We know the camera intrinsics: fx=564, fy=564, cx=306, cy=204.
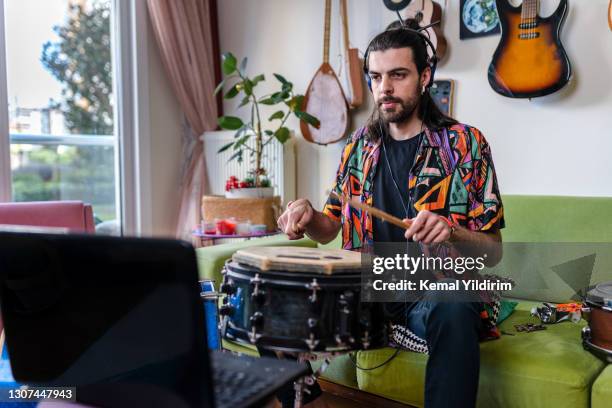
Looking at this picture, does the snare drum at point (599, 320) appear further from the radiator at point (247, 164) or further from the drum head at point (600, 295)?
the radiator at point (247, 164)

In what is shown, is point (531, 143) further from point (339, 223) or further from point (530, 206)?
point (339, 223)

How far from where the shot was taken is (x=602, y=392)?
1384mm

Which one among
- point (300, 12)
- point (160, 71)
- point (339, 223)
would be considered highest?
point (300, 12)

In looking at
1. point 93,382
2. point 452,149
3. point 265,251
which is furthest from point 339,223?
point 93,382

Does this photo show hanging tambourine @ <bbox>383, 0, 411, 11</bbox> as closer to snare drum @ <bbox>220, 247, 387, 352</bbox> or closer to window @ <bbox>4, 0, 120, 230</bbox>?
window @ <bbox>4, 0, 120, 230</bbox>

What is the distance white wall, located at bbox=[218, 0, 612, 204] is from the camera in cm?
230

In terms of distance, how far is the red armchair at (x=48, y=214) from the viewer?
2002mm

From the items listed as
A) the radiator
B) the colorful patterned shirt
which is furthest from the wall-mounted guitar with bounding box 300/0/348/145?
the colorful patterned shirt

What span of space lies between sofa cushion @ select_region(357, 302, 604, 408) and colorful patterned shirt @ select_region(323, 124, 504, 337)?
0.34 ft

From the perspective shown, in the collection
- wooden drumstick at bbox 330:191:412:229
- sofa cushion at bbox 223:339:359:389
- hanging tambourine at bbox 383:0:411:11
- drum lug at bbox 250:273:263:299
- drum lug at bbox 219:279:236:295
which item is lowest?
sofa cushion at bbox 223:339:359:389

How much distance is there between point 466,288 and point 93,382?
1047mm

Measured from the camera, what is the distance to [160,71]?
12.2ft

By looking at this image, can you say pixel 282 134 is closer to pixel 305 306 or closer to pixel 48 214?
pixel 48 214

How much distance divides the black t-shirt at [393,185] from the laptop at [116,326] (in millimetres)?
936
